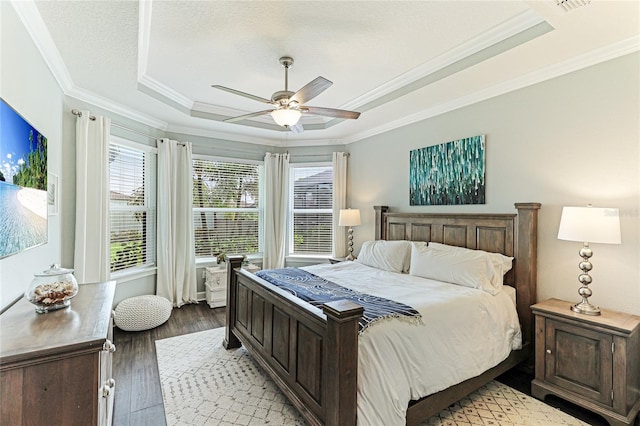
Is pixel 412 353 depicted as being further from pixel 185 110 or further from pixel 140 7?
pixel 185 110

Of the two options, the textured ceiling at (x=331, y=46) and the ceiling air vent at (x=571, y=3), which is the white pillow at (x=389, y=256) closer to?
the textured ceiling at (x=331, y=46)

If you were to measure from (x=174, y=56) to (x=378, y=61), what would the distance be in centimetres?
194

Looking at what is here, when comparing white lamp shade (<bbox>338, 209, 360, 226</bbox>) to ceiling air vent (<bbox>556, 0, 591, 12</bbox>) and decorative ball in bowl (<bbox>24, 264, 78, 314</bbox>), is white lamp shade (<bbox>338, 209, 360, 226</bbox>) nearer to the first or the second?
ceiling air vent (<bbox>556, 0, 591, 12</bbox>)

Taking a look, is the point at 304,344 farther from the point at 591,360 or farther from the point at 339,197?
the point at 339,197

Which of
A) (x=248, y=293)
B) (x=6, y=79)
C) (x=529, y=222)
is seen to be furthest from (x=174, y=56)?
(x=529, y=222)

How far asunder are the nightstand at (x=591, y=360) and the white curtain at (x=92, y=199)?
4.36 m

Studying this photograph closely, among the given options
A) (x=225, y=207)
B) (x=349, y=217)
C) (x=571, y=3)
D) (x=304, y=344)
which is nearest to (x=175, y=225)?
(x=225, y=207)

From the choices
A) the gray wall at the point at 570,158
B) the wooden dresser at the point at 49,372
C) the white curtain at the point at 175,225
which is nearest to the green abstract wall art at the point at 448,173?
the gray wall at the point at 570,158

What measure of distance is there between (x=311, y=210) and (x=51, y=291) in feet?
13.4

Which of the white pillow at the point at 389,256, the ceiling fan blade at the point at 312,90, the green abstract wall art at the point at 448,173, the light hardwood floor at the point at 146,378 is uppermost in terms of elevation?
the ceiling fan blade at the point at 312,90

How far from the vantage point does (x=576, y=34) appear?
7.48ft

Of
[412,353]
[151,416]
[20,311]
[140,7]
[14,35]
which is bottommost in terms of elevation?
[151,416]

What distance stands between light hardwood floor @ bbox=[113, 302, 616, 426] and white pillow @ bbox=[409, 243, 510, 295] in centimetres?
89

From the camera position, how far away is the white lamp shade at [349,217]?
15.4 feet
